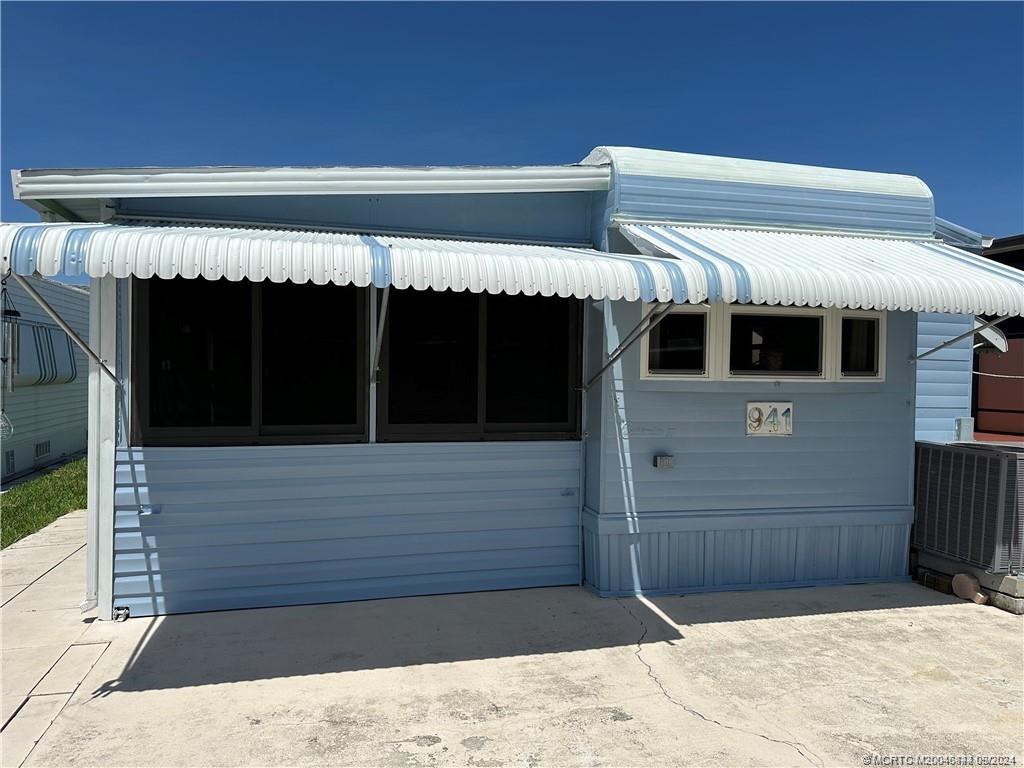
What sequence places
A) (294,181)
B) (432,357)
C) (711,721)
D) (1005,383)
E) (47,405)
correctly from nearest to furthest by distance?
(711,721) → (294,181) → (432,357) → (1005,383) → (47,405)

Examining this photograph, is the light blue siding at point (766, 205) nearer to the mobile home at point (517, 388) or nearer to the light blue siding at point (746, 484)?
the mobile home at point (517, 388)

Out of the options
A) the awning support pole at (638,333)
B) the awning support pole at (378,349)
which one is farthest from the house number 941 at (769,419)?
the awning support pole at (378,349)

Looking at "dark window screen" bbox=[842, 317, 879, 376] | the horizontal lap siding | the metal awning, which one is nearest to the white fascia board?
the metal awning

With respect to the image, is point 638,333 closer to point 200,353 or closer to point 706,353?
point 706,353

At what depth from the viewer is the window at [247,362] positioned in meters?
4.80

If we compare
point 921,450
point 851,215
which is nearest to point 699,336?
point 851,215

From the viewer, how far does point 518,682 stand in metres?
3.97

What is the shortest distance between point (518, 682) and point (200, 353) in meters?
2.97

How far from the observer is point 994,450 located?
5438 mm

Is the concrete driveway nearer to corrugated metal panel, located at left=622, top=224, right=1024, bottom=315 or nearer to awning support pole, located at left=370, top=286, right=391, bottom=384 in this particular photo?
awning support pole, located at left=370, top=286, right=391, bottom=384

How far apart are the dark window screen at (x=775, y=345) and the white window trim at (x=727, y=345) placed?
0.13 feet

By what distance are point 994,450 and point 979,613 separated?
3.96ft

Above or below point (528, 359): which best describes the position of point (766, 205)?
above

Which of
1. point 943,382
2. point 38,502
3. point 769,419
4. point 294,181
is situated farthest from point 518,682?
point 38,502
